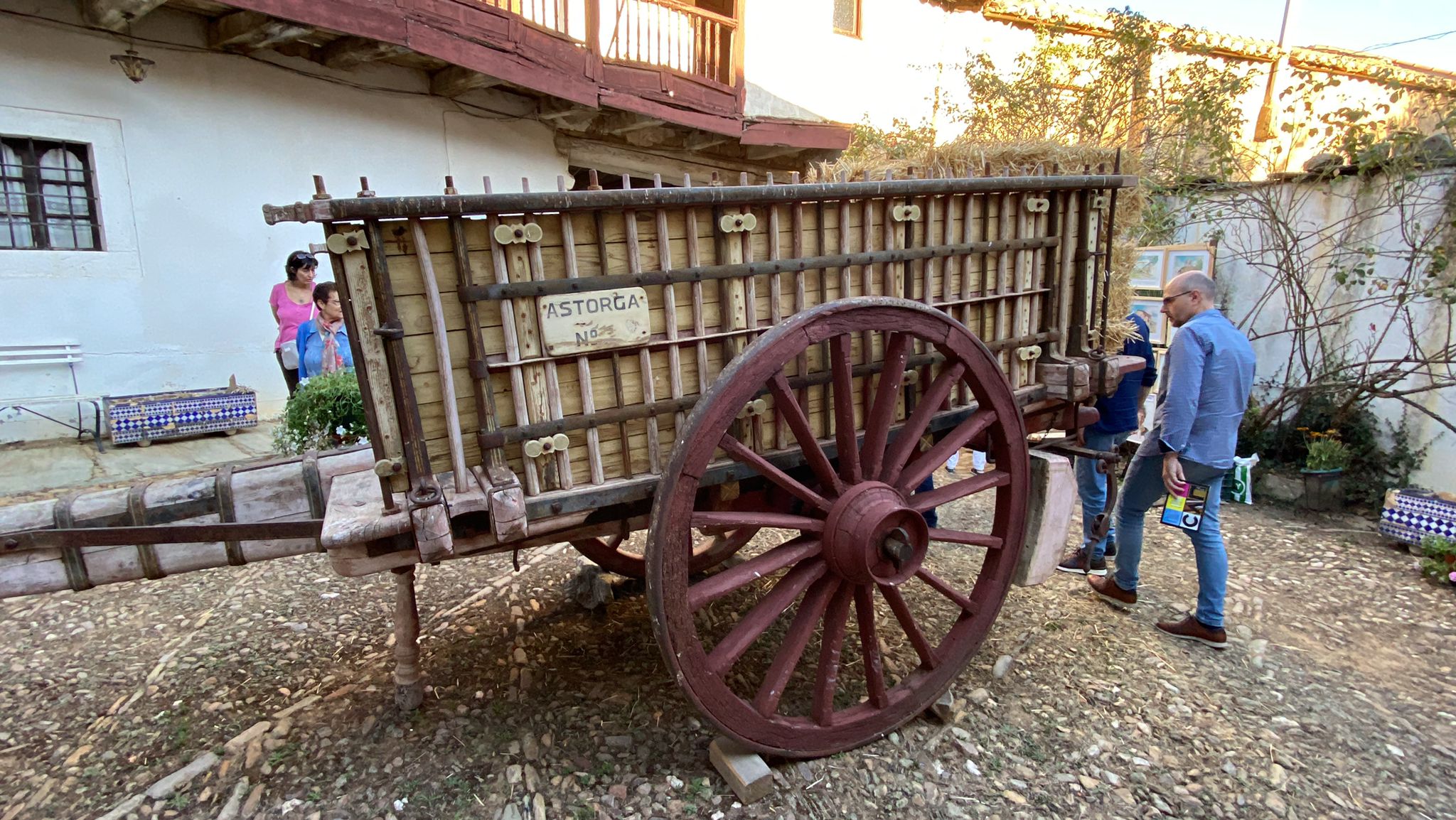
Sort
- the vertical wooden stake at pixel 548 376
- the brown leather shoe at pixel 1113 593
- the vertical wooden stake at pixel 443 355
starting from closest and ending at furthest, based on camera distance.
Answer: the vertical wooden stake at pixel 443 355 → the vertical wooden stake at pixel 548 376 → the brown leather shoe at pixel 1113 593

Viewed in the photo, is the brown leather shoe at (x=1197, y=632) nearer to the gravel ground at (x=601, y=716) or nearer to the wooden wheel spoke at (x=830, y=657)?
the gravel ground at (x=601, y=716)

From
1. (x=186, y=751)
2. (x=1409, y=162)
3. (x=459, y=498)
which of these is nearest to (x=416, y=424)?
(x=459, y=498)

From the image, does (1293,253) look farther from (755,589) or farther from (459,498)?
(459,498)

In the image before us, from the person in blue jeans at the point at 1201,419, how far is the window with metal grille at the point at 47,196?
736cm

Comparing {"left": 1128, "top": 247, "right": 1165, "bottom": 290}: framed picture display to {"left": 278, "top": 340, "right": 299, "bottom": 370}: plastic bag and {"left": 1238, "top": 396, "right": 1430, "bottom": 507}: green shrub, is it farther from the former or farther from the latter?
{"left": 278, "top": 340, "right": 299, "bottom": 370}: plastic bag

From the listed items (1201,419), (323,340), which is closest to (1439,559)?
(1201,419)

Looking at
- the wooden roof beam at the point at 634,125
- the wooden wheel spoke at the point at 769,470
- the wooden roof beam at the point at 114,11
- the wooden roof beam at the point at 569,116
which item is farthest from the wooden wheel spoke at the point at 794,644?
the wooden roof beam at the point at 634,125

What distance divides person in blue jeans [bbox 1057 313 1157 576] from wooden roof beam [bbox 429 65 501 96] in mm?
5808

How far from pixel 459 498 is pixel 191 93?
19.7ft

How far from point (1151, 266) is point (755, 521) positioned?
5.94 meters

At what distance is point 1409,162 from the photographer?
530 cm

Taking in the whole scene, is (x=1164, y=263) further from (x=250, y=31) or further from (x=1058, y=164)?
(x=250, y=31)

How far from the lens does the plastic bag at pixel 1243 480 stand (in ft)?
17.9

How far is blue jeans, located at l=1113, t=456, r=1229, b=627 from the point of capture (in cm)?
336
